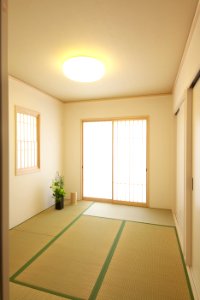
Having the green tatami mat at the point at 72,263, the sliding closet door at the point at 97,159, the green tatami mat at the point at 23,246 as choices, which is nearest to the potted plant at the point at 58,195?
Answer: the sliding closet door at the point at 97,159

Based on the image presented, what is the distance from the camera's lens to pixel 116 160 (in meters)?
4.33

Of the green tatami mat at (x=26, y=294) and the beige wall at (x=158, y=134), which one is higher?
the beige wall at (x=158, y=134)

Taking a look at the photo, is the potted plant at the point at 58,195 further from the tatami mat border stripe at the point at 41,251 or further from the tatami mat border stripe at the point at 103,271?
the tatami mat border stripe at the point at 103,271

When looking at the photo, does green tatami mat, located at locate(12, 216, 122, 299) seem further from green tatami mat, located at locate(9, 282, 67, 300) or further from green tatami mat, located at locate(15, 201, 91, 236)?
green tatami mat, located at locate(15, 201, 91, 236)

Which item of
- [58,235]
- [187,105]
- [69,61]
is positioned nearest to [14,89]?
[69,61]

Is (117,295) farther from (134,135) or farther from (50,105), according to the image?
(50,105)

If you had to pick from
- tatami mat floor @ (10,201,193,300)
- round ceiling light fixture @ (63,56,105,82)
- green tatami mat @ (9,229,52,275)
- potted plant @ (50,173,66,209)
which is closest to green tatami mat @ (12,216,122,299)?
tatami mat floor @ (10,201,193,300)

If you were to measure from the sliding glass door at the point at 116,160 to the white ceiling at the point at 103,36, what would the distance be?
140 centimetres

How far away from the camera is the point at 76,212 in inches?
Result: 145

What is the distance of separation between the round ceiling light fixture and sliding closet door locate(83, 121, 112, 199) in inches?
77.7

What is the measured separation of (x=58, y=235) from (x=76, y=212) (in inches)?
37.8

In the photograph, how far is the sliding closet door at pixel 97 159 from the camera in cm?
440

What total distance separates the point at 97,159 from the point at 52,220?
1786 mm

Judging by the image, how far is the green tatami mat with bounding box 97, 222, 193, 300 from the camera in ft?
5.46
